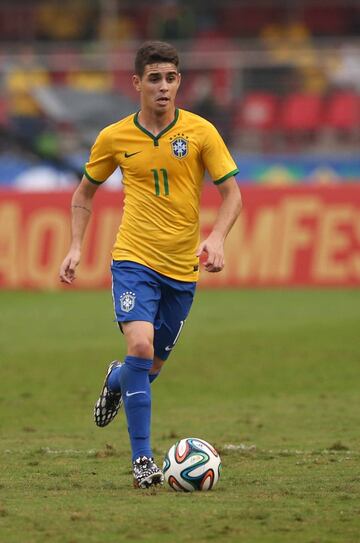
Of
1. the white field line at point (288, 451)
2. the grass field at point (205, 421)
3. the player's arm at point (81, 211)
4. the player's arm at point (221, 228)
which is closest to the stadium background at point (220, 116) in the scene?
the grass field at point (205, 421)

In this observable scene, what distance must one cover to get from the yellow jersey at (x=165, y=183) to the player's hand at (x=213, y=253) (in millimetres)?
362

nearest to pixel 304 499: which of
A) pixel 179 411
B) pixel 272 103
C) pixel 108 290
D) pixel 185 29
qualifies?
pixel 179 411

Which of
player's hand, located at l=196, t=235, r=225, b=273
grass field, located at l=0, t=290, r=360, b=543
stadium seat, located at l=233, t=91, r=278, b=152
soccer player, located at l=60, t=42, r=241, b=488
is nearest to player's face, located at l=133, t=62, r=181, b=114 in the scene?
soccer player, located at l=60, t=42, r=241, b=488

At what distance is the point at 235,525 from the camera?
5.71m

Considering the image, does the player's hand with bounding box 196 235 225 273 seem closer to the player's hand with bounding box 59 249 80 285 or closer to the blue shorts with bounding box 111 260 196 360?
the blue shorts with bounding box 111 260 196 360

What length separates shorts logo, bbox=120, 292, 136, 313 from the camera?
7.00 metres

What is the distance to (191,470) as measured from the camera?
670 cm

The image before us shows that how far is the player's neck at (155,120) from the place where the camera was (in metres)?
7.21

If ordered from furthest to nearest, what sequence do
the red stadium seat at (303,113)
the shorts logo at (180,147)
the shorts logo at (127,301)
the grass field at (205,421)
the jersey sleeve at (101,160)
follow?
1. the red stadium seat at (303,113)
2. the jersey sleeve at (101,160)
3. the shorts logo at (180,147)
4. the shorts logo at (127,301)
5. the grass field at (205,421)

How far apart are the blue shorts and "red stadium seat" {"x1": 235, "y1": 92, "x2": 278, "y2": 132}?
18.1 metres

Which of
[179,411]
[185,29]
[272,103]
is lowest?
[179,411]

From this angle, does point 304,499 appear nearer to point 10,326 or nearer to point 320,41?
point 10,326

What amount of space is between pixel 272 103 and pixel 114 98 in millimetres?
3281

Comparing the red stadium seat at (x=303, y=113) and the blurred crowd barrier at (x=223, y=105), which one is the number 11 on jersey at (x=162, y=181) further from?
the red stadium seat at (x=303, y=113)
